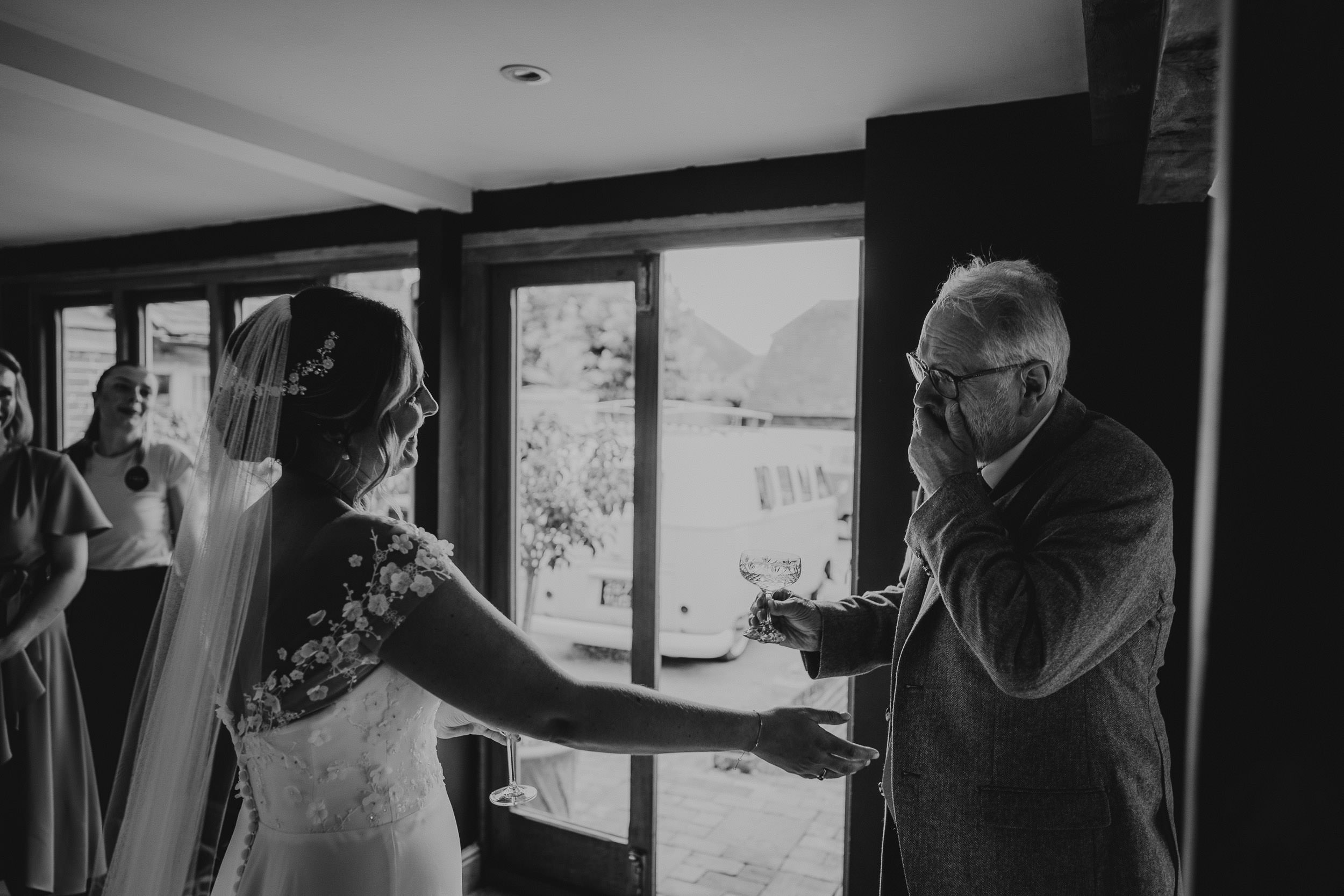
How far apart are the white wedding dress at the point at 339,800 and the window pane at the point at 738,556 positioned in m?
1.19

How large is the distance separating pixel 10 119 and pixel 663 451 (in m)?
2.33

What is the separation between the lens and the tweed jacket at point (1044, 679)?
49.1 inches

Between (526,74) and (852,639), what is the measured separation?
5.13ft

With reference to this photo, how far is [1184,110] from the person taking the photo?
1.53m

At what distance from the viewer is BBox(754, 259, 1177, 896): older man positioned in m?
1.25

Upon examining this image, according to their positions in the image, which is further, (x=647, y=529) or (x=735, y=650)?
(x=735, y=650)

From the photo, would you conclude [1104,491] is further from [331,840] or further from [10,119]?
[10,119]

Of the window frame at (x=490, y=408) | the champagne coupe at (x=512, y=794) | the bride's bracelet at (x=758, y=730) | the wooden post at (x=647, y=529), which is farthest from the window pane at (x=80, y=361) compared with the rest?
the bride's bracelet at (x=758, y=730)

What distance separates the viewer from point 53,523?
2.86 m

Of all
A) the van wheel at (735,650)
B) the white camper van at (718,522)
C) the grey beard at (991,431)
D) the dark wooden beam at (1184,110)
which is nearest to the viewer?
the dark wooden beam at (1184,110)

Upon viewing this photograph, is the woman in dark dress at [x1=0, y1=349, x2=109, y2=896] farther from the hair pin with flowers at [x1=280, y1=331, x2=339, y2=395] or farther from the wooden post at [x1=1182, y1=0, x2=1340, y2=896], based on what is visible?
the wooden post at [x1=1182, y1=0, x2=1340, y2=896]

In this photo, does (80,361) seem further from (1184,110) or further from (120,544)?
(1184,110)

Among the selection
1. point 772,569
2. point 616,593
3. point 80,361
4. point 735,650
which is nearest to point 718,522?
point 735,650

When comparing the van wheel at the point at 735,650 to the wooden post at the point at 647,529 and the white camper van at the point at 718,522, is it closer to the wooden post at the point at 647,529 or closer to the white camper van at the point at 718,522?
the white camper van at the point at 718,522
